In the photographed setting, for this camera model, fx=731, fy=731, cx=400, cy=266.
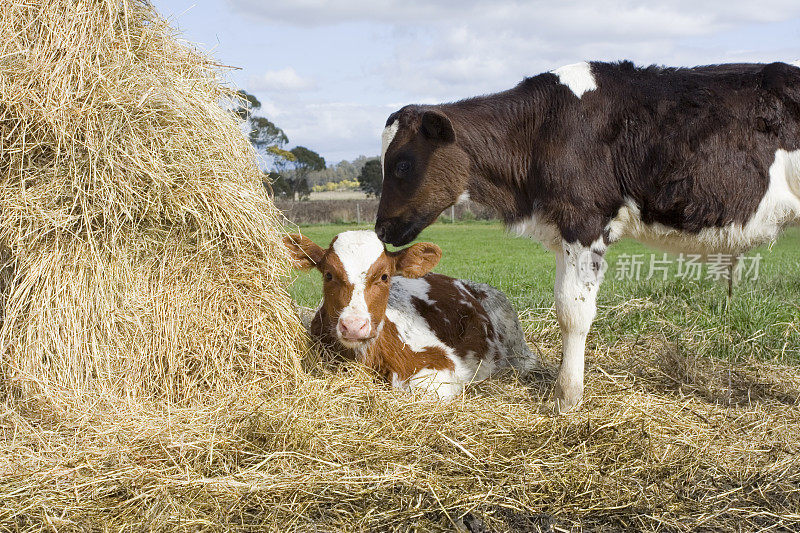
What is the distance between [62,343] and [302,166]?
173ft

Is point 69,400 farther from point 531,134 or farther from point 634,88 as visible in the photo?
point 634,88

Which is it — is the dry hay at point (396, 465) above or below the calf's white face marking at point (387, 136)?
below

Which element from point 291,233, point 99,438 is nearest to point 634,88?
point 291,233

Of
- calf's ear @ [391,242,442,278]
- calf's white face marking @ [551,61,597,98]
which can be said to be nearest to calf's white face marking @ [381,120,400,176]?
calf's ear @ [391,242,442,278]

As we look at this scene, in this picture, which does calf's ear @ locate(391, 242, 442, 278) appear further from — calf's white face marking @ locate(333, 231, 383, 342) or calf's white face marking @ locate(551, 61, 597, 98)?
calf's white face marking @ locate(551, 61, 597, 98)

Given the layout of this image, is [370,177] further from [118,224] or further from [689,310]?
[118,224]

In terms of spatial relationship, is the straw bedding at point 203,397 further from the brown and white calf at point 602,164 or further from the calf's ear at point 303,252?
the brown and white calf at point 602,164

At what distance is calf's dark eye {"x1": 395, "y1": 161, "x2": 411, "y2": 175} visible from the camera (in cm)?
514

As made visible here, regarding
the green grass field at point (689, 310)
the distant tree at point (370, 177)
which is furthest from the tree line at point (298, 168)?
the green grass field at point (689, 310)

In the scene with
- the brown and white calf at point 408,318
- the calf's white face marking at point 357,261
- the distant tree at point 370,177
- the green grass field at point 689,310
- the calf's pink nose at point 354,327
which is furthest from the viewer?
the distant tree at point 370,177

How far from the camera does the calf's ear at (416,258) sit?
546 cm

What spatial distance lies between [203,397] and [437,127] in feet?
7.88

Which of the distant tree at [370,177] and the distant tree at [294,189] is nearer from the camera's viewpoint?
the distant tree at [294,189]

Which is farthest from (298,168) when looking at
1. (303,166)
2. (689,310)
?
(689,310)
